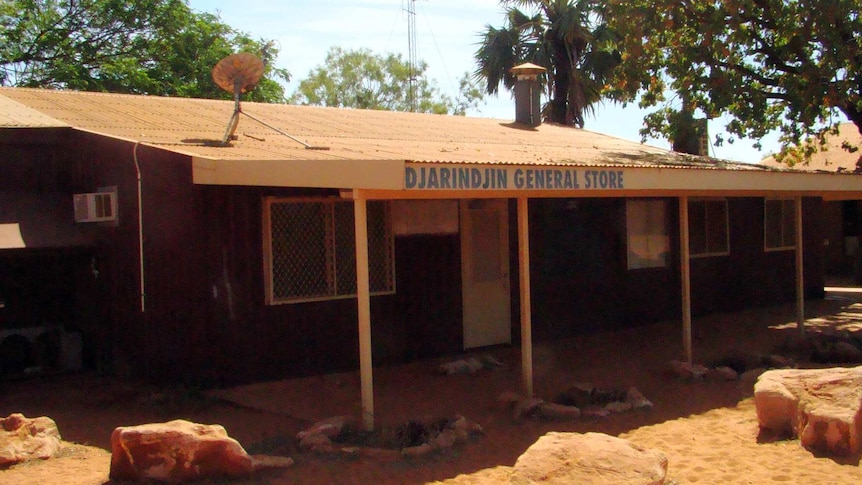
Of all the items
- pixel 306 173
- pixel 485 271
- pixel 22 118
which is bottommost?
pixel 485 271

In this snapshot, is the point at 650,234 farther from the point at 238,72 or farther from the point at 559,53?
the point at 559,53

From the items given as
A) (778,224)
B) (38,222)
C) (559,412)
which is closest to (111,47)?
(38,222)

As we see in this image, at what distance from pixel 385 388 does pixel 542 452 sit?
3554 mm

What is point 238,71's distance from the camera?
371 inches

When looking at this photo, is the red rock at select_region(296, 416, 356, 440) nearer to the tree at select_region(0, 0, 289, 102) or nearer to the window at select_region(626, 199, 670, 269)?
the window at select_region(626, 199, 670, 269)

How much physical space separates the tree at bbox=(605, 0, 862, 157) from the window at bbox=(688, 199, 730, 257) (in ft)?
4.66

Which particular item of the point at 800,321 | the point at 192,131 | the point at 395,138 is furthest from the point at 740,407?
the point at 192,131

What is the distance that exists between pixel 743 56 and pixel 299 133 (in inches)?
313

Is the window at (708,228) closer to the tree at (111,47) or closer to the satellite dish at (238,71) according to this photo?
the satellite dish at (238,71)

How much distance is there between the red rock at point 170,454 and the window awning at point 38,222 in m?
3.68

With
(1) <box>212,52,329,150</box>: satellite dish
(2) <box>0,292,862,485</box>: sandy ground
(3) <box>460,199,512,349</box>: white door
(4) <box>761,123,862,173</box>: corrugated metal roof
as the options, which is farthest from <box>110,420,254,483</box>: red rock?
(4) <box>761,123,862,173</box>: corrugated metal roof

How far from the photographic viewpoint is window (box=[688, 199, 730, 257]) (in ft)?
44.7

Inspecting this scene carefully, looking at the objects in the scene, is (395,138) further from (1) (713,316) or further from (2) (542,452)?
(1) (713,316)

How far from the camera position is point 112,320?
898cm
